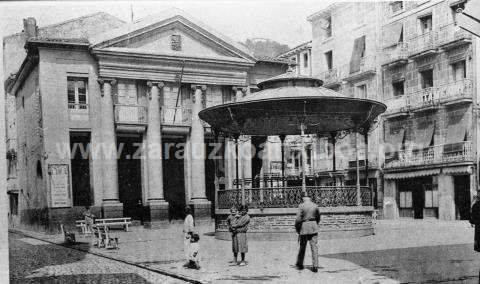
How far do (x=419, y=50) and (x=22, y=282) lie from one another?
29.5m

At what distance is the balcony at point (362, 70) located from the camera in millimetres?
38881

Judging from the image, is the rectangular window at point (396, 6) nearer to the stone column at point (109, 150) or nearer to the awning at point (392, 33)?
the awning at point (392, 33)

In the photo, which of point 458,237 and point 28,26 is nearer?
point 458,237

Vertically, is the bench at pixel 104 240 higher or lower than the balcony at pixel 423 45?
lower

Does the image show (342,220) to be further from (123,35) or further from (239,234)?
(123,35)

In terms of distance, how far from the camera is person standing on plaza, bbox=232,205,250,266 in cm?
1290

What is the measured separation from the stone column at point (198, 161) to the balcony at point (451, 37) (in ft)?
48.0

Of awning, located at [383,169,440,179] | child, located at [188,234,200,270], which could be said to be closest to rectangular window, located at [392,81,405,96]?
awning, located at [383,169,440,179]

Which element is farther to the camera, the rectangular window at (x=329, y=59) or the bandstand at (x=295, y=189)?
the rectangular window at (x=329, y=59)

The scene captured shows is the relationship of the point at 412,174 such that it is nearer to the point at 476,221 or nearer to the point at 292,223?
the point at 292,223

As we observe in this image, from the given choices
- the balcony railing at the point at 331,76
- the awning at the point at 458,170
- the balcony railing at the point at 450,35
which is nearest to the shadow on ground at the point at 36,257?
the awning at the point at 458,170

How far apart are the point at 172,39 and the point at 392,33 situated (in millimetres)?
16171

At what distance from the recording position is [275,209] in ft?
59.1

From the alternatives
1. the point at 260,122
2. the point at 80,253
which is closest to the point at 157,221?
the point at 260,122
